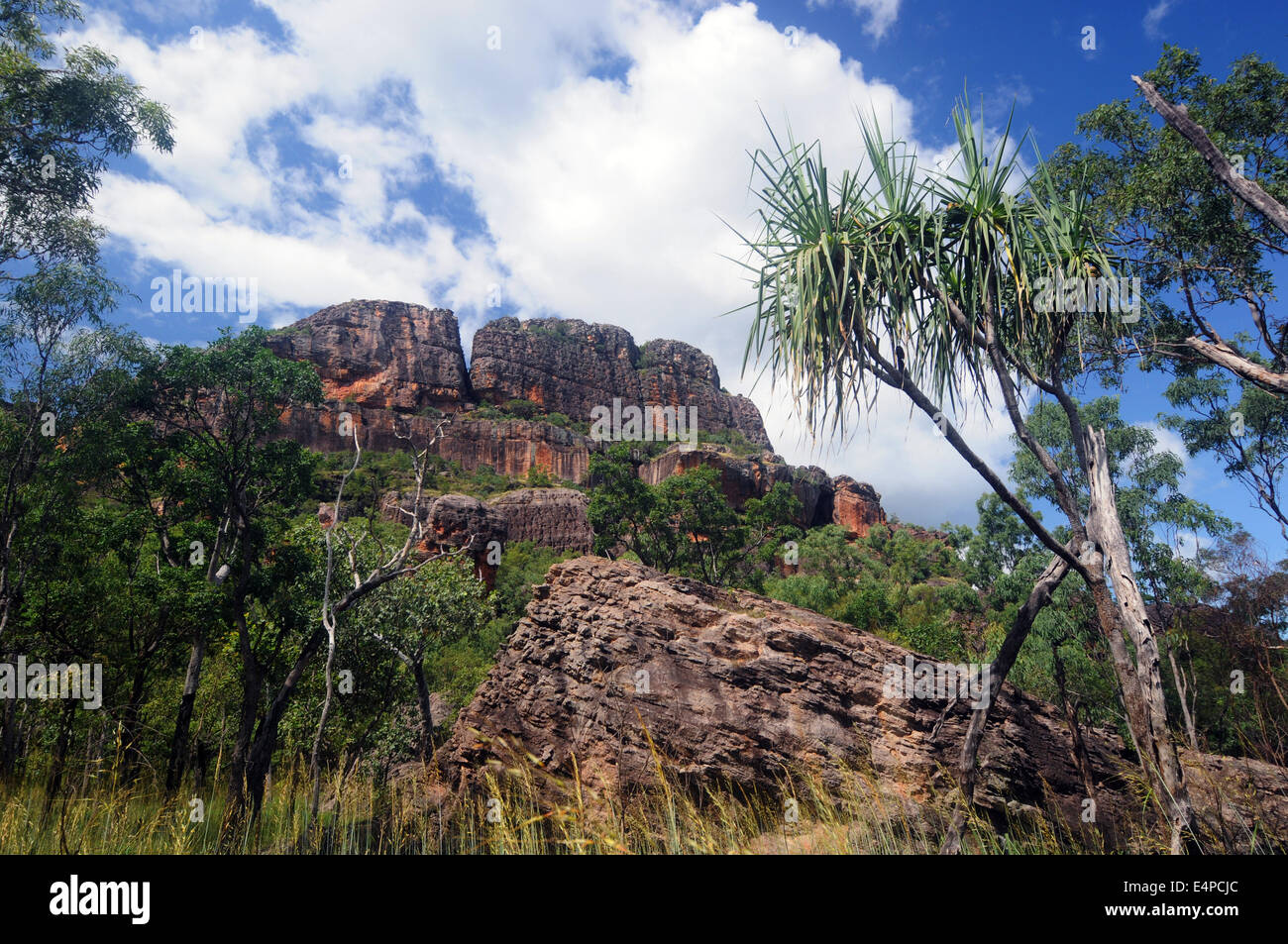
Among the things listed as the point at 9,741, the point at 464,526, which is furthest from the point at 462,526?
the point at 9,741

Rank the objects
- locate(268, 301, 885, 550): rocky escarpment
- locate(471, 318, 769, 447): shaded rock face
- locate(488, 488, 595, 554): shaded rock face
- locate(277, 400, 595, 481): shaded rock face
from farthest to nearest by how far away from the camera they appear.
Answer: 1. locate(471, 318, 769, 447): shaded rock face
2. locate(277, 400, 595, 481): shaded rock face
3. locate(268, 301, 885, 550): rocky escarpment
4. locate(488, 488, 595, 554): shaded rock face

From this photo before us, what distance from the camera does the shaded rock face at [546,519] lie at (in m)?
43.8

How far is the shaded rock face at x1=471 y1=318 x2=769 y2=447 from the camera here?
7656cm

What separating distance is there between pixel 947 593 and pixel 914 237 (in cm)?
2310

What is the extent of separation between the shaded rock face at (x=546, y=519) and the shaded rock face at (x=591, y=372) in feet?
94.8

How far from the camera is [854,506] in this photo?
67.8 m

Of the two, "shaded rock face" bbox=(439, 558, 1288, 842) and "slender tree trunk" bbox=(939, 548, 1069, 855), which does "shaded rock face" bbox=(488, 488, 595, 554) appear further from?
"slender tree trunk" bbox=(939, 548, 1069, 855)

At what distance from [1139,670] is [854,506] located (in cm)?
6605

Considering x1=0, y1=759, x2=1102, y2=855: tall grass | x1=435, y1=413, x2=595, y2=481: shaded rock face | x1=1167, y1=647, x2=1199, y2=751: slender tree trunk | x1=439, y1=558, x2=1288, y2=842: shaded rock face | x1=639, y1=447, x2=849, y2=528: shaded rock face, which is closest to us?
x1=0, y1=759, x2=1102, y2=855: tall grass

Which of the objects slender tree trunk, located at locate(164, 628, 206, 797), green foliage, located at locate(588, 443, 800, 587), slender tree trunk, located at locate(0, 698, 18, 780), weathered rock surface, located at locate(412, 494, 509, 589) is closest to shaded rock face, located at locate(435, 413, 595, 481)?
weathered rock surface, located at locate(412, 494, 509, 589)

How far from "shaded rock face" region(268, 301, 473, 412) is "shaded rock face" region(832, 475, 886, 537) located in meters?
43.5

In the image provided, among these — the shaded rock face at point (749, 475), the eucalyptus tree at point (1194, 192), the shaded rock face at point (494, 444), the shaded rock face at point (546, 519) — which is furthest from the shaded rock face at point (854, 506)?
the eucalyptus tree at point (1194, 192)

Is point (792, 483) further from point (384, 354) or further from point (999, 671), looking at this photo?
point (999, 671)

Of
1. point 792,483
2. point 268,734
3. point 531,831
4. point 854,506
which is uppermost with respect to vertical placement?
point 792,483
